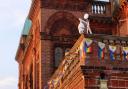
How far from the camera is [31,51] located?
4028 cm

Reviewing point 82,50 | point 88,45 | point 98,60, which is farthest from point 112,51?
point 82,50

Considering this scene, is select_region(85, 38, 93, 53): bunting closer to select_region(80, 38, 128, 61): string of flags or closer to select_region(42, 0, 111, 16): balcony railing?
select_region(80, 38, 128, 61): string of flags

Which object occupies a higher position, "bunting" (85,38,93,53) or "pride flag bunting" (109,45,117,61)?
"bunting" (85,38,93,53)

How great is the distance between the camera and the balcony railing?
35375 millimetres

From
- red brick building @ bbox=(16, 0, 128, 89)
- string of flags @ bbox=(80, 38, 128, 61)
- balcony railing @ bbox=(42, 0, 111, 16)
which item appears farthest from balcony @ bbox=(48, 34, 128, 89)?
balcony railing @ bbox=(42, 0, 111, 16)

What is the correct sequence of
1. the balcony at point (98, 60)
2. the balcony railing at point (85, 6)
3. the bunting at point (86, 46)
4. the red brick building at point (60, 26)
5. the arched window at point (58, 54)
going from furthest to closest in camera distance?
the balcony railing at point (85, 6) → the arched window at point (58, 54) → the red brick building at point (60, 26) → the bunting at point (86, 46) → the balcony at point (98, 60)

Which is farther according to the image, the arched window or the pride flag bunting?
the arched window

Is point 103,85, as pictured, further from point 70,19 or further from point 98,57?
point 70,19

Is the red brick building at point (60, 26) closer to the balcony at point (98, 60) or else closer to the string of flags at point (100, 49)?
the balcony at point (98, 60)

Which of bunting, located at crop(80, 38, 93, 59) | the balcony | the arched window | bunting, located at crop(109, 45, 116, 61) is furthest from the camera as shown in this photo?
the arched window

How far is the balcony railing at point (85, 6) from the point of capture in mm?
35375

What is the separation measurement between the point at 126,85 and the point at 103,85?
118 centimetres

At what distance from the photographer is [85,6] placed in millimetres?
36125

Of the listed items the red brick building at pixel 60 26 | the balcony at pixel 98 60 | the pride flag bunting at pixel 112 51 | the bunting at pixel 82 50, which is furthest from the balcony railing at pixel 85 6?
the pride flag bunting at pixel 112 51
